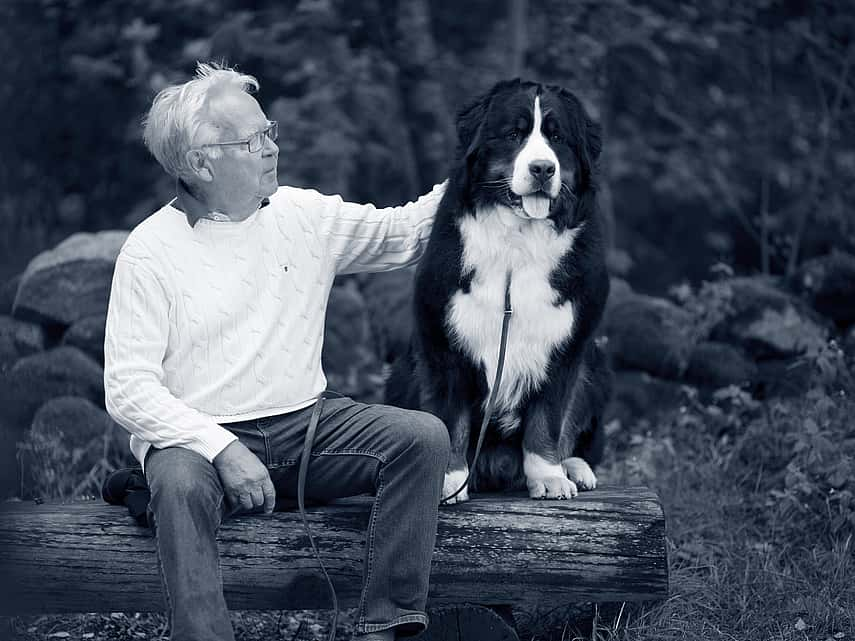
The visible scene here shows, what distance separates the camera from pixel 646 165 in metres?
7.05

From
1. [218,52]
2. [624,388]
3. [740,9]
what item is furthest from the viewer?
[740,9]

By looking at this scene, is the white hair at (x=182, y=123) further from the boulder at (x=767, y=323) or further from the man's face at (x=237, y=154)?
the boulder at (x=767, y=323)

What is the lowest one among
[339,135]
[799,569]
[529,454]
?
[799,569]

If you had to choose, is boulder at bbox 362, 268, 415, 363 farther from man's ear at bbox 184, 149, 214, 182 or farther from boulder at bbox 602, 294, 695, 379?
man's ear at bbox 184, 149, 214, 182

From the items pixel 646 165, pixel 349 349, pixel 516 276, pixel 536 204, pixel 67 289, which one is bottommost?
pixel 349 349

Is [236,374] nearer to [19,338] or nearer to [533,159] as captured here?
[533,159]

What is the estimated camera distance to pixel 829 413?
4.02 m

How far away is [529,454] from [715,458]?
54.5 inches

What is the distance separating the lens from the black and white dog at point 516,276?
2.89 m

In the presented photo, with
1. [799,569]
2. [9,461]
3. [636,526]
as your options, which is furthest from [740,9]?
[9,461]

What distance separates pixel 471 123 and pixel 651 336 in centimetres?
234

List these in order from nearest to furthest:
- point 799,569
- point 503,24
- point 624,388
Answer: point 799,569 < point 624,388 < point 503,24

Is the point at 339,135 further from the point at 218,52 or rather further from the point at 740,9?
the point at 740,9

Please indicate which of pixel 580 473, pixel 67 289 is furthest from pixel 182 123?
pixel 67 289
